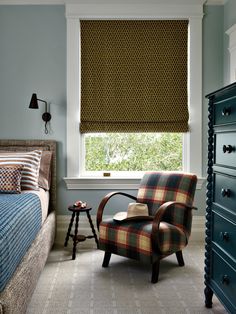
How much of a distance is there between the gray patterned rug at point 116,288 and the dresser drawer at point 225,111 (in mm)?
1282

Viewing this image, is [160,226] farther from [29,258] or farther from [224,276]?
[29,258]

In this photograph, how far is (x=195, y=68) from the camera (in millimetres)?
4172

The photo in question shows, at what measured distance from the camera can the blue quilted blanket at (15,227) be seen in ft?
6.40

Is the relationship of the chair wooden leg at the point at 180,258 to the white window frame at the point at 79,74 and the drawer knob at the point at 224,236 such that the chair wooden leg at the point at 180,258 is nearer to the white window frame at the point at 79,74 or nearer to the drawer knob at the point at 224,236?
the white window frame at the point at 79,74

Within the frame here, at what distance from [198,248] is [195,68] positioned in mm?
1986

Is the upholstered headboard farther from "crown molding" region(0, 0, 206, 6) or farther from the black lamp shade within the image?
"crown molding" region(0, 0, 206, 6)

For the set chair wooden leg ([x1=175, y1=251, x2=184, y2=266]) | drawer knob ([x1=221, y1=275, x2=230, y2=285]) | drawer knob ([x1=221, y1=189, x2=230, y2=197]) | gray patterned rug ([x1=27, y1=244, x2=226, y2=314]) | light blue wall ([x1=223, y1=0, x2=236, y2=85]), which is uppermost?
light blue wall ([x1=223, y1=0, x2=236, y2=85])

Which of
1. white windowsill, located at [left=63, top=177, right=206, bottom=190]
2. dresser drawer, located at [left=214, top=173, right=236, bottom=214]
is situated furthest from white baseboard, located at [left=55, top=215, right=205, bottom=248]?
dresser drawer, located at [left=214, top=173, right=236, bottom=214]

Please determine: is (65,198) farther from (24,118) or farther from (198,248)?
(198,248)

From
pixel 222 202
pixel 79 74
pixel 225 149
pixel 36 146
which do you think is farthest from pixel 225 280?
pixel 79 74

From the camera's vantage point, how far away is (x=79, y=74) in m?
4.16

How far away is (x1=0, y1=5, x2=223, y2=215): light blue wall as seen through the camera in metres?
4.13

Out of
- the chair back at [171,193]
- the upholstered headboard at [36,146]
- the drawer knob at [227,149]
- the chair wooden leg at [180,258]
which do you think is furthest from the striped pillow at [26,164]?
the drawer knob at [227,149]

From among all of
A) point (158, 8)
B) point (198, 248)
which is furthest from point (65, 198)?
point (158, 8)
